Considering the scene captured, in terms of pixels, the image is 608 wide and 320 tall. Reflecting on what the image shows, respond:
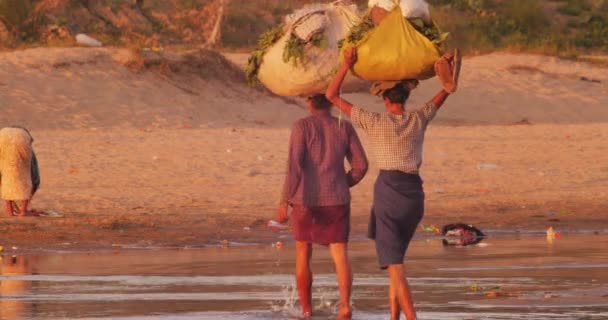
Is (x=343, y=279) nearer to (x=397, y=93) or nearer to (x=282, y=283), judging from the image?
(x=397, y=93)

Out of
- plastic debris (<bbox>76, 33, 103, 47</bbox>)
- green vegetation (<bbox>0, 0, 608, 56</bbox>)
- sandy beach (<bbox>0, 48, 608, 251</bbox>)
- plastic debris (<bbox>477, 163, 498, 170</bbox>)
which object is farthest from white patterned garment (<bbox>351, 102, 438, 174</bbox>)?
green vegetation (<bbox>0, 0, 608, 56</bbox>)

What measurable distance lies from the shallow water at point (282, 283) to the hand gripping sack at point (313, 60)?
1528mm

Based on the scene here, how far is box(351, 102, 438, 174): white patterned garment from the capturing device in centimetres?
989

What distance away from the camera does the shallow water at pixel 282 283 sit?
10891 millimetres

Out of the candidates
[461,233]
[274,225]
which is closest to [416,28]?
[461,233]

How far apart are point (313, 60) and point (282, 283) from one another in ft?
8.69

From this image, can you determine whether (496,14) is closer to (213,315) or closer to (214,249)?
(214,249)

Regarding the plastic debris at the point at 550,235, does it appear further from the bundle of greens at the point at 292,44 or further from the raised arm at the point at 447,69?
the raised arm at the point at 447,69

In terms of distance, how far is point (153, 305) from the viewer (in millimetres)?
11227

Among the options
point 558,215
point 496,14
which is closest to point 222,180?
point 558,215

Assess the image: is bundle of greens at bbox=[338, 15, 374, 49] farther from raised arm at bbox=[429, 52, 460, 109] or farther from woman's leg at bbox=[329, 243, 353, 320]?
woman's leg at bbox=[329, 243, 353, 320]

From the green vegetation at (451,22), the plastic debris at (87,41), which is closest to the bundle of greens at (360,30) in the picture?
the plastic debris at (87,41)

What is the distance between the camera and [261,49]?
36.2 ft

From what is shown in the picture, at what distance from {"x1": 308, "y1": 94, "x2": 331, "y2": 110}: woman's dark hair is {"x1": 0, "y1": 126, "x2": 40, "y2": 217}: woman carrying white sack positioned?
6.63 meters
